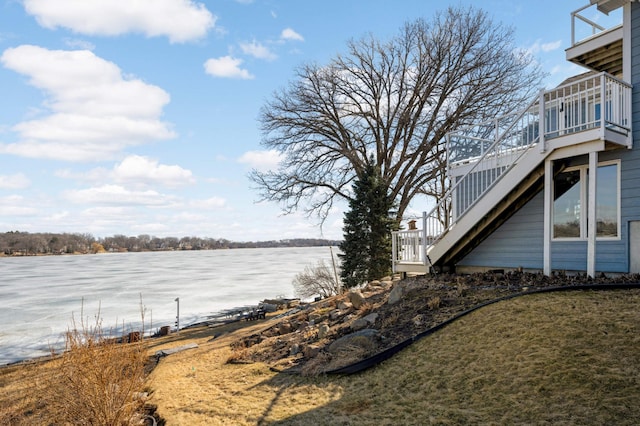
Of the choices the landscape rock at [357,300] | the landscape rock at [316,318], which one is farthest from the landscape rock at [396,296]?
the landscape rock at [316,318]

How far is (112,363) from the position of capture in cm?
566

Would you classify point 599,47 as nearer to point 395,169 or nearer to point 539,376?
point 539,376

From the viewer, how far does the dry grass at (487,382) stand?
3.83 metres

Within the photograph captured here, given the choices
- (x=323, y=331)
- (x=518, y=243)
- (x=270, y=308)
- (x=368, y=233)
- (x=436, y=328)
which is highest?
(x=368, y=233)

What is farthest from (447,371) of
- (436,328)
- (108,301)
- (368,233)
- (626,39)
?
(108,301)

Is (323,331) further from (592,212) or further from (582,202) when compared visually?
(582,202)

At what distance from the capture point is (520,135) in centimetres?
920

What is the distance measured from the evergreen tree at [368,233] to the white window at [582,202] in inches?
322

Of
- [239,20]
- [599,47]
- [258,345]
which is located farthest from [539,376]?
[239,20]

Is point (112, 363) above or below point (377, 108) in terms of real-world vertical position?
below

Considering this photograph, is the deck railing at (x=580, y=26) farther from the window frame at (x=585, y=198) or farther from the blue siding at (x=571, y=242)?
the window frame at (x=585, y=198)

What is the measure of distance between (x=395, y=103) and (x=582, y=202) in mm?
12852

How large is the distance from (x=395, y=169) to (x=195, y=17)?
41.4 feet

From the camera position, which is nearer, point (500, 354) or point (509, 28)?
point (500, 354)
